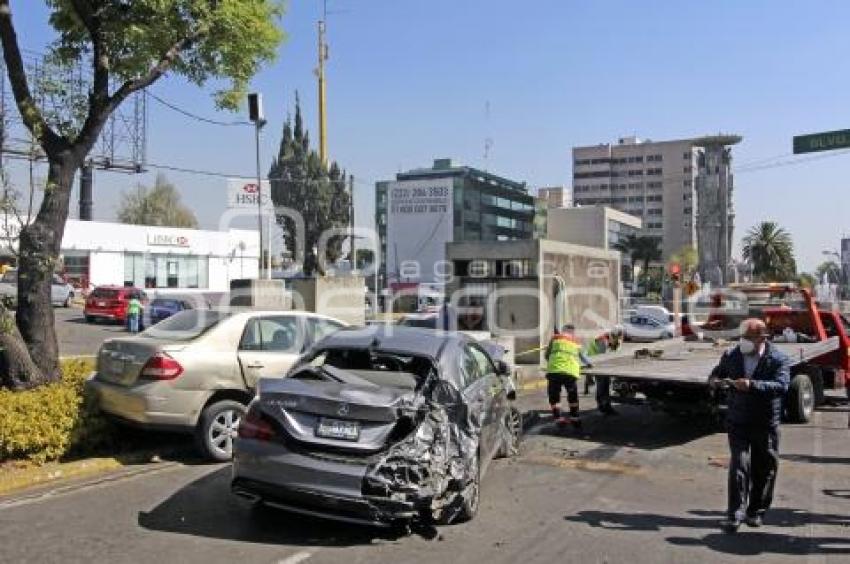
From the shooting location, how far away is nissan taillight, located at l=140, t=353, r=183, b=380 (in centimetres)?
852

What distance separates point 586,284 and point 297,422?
1722 cm

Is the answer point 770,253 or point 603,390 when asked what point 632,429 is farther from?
point 770,253

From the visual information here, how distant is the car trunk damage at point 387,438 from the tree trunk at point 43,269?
145 inches

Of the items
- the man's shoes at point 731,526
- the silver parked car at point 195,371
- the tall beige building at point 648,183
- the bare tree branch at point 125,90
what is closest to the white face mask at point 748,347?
the man's shoes at point 731,526

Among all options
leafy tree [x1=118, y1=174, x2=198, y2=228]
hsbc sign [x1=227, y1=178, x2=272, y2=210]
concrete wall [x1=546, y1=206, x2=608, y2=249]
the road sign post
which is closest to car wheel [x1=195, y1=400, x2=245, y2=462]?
the road sign post

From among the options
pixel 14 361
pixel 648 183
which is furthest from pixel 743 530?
pixel 648 183

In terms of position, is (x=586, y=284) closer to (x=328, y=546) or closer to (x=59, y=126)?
(x=59, y=126)

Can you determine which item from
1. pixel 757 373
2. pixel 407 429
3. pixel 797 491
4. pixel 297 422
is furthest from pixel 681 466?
pixel 297 422

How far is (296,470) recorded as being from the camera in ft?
20.6

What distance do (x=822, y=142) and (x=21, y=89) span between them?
1942 centimetres

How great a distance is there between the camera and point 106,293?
34.4 meters

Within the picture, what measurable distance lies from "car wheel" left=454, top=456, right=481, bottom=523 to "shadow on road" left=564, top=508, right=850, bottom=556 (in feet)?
2.65

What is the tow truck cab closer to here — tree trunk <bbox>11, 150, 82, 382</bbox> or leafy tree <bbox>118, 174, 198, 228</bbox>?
tree trunk <bbox>11, 150, 82, 382</bbox>

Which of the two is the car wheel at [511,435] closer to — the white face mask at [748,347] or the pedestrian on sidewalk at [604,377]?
the pedestrian on sidewalk at [604,377]
